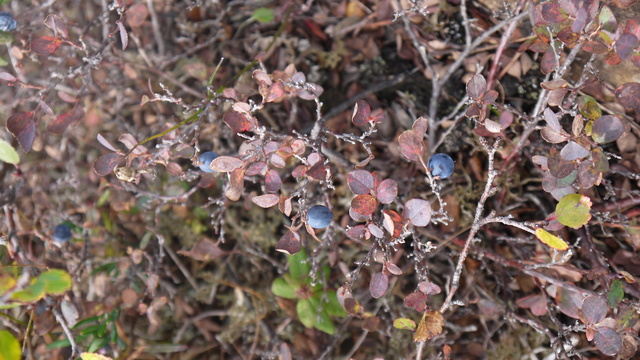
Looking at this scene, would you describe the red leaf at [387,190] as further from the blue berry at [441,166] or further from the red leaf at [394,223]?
the blue berry at [441,166]

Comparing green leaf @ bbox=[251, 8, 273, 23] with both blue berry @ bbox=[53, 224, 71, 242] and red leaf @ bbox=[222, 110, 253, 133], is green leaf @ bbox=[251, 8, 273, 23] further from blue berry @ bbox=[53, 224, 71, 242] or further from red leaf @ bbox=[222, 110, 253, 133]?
blue berry @ bbox=[53, 224, 71, 242]

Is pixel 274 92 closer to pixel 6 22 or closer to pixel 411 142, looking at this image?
pixel 411 142

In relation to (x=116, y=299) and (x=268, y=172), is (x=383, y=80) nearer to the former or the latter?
(x=268, y=172)

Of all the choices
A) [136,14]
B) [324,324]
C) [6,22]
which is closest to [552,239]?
[324,324]

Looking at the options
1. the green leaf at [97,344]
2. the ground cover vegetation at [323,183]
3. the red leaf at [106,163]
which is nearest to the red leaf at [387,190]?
the ground cover vegetation at [323,183]

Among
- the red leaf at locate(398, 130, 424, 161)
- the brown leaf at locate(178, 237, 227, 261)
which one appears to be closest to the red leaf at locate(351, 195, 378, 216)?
the red leaf at locate(398, 130, 424, 161)

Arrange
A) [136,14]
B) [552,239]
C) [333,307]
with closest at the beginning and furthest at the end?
[552,239]
[333,307]
[136,14]

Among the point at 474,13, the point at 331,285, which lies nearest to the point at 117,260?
the point at 331,285
